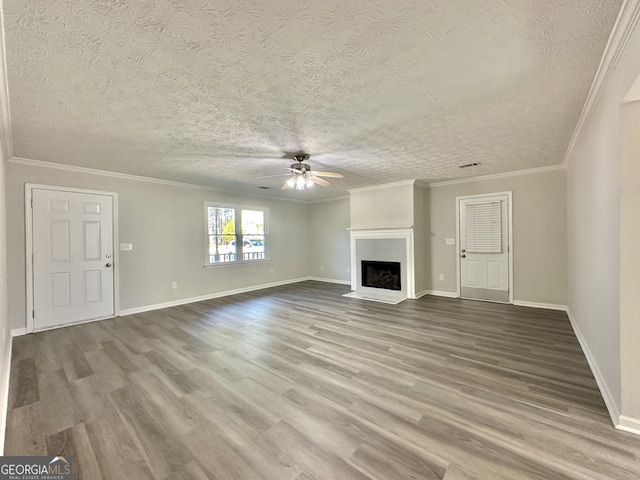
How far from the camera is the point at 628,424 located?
174 cm

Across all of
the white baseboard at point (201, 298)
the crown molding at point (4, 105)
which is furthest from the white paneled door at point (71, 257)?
the crown molding at point (4, 105)

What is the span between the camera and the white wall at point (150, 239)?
147 inches

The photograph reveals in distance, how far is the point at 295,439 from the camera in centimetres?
173

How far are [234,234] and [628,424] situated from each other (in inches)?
250

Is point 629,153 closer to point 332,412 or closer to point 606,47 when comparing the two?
point 606,47

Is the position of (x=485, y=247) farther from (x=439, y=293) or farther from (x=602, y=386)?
(x=602, y=386)

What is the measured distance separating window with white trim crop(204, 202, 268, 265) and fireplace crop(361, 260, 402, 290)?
2679mm

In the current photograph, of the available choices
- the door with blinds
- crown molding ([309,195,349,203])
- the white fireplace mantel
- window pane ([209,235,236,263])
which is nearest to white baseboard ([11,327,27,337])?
window pane ([209,235,236,263])

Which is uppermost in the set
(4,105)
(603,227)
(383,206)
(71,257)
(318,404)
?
(4,105)

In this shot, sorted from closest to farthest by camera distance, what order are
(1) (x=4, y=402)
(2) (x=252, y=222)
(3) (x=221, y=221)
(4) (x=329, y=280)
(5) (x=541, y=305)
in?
(1) (x=4, y=402) < (5) (x=541, y=305) < (3) (x=221, y=221) < (2) (x=252, y=222) < (4) (x=329, y=280)

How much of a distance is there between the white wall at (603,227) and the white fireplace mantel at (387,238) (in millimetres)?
2596

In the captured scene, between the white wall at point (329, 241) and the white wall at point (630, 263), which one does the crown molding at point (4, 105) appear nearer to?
the white wall at point (630, 263)

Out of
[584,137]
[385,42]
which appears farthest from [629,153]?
[385,42]

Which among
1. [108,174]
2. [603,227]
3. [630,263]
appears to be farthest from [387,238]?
[108,174]
